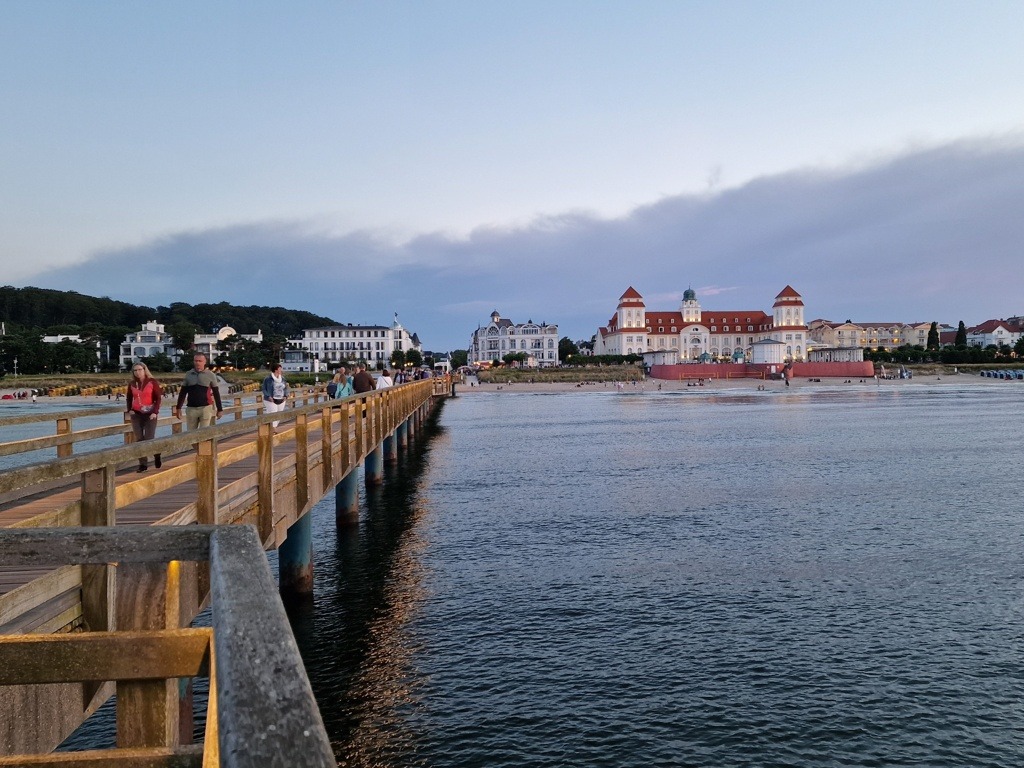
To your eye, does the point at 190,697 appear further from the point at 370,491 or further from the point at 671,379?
the point at 671,379

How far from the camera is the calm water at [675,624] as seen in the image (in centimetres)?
902

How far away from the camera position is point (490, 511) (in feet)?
72.1

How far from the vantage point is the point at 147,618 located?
5344mm

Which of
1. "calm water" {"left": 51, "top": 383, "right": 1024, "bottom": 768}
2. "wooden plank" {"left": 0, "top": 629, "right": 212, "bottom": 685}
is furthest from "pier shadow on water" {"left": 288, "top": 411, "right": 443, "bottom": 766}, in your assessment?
"wooden plank" {"left": 0, "top": 629, "right": 212, "bottom": 685}

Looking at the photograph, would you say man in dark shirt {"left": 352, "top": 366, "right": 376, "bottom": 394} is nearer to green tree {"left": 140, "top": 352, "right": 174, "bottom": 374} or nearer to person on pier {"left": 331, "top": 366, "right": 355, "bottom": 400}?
person on pier {"left": 331, "top": 366, "right": 355, "bottom": 400}

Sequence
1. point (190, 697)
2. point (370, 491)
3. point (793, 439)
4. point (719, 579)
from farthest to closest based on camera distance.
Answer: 1. point (793, 439)
2. point (370, 491)
3. point (719, 579)
4. point (190, 697)

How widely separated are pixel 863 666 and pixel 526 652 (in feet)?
14.4

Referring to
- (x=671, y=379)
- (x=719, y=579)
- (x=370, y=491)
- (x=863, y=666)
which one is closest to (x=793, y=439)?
(x=370, y=491)

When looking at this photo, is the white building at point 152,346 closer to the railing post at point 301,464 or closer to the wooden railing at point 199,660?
the railing post at point 301,464

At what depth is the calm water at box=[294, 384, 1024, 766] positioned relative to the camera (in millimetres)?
9023

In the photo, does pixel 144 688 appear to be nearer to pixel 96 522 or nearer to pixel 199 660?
pixel 199 660

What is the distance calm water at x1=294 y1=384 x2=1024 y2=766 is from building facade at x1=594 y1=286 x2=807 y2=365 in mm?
145023

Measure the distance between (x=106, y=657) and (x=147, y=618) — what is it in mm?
3305

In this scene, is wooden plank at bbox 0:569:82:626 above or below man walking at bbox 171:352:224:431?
below
